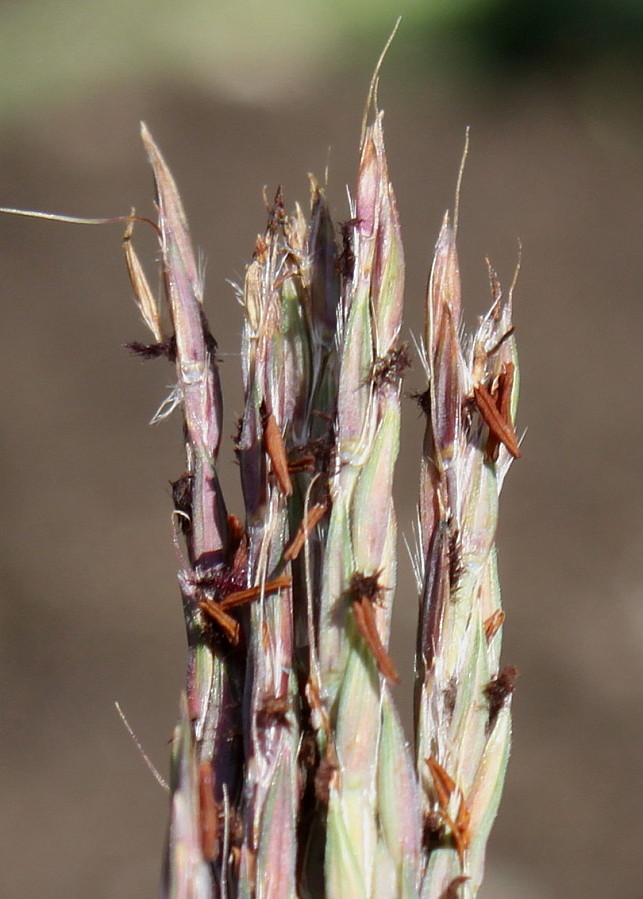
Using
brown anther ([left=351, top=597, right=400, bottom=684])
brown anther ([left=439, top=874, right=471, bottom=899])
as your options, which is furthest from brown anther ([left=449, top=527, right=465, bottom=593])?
brown anther ([left=439, top=874, right=471, bottom=899])

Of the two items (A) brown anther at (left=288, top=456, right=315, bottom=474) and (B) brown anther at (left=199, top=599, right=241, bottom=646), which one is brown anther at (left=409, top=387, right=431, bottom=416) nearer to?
(A) brown anther at (left=288, top=456, right=315, bottom=474)

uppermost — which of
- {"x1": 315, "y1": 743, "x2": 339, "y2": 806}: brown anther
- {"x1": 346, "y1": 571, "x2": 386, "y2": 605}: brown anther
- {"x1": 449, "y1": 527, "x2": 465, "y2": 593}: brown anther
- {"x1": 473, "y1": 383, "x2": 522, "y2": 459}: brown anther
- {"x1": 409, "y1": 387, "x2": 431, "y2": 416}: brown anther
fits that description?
{"x1": 409, "y1": 387, "x2": 431, "y2": 416}: brown anther

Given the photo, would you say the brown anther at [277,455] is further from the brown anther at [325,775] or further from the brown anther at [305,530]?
the brown anther at [325,775]

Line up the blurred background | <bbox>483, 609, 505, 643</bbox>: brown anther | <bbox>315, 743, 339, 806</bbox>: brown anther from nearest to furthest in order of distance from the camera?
<bbox>315, 743, 339, 806</bbox>: brown anther, <bbox>483, 609, 505, 643</bbox>: brown anther, the blurred background

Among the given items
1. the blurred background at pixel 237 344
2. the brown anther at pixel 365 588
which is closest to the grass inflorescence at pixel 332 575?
the brown anther at pixel 365 588

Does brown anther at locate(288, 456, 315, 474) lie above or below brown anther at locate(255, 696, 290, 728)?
above

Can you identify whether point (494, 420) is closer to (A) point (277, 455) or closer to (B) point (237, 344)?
(A) point (277, 455)

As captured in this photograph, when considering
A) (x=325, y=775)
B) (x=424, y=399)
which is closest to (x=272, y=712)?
(x=325, y=775)
